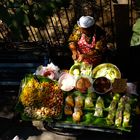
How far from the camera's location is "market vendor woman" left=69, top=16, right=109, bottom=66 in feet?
19.8

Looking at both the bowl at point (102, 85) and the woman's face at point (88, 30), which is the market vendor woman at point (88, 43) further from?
the bowl at point (102, 85)

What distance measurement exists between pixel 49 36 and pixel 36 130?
184 cm

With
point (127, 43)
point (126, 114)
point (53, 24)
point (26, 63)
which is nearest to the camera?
point (126, 114)

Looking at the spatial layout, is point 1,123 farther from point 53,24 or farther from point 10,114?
point 53,24

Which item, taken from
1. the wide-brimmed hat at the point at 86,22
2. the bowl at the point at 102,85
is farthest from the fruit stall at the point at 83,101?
the wide-brimmed hat at the point at 86,22

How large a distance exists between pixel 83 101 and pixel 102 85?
38 centimetres

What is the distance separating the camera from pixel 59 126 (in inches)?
231

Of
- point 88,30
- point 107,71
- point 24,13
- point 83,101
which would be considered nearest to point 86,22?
point 88,30

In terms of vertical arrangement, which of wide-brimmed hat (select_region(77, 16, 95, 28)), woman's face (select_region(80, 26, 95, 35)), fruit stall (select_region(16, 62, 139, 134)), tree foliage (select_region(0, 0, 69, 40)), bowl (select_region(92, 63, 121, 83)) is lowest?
fruit stall (select_region(16, 62, 139, 134))

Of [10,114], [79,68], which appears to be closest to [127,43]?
[79,68]

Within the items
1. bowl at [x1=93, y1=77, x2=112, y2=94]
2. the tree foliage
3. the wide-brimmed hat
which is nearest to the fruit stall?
bowl at [x1=93, y1=77, x2=112, y2=94]

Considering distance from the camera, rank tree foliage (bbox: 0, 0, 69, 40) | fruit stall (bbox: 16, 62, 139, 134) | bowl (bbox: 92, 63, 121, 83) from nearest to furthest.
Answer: tree foliage (bbox: 0, 0, 69, 40) < fruit stall (bbox: 16, 62, 139, 134) < bowl (bbox: 92, 63, 121, 83)

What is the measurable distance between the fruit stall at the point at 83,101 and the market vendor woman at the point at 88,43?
0.21 m

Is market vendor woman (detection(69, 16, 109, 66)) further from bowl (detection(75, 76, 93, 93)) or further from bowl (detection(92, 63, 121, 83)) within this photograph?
bowl (detection(75, 76, 93, 93))
